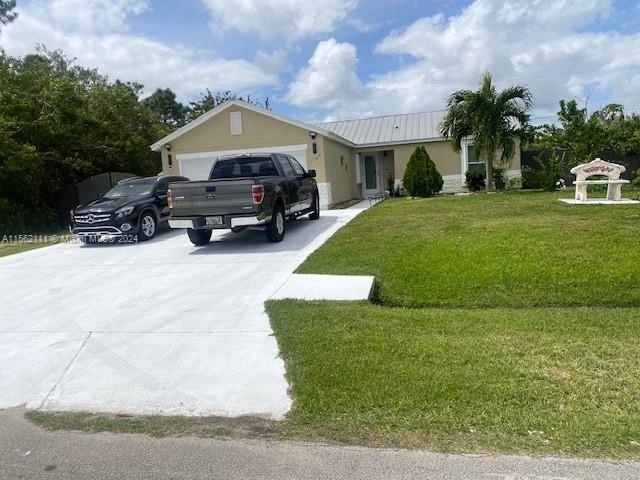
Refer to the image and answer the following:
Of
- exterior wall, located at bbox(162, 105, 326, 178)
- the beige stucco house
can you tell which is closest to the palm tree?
the beige stucco house

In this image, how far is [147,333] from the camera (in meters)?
5.78

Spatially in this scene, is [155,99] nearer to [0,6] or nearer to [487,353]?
[0,6]

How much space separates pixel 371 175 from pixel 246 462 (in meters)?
22.0

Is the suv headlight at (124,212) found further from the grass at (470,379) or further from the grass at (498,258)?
the grass at (470,379)

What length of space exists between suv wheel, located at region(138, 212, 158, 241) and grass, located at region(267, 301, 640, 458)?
7738 millimetres

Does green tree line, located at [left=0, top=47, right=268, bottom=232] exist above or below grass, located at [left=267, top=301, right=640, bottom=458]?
above

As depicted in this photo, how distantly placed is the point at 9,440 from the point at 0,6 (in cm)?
1890

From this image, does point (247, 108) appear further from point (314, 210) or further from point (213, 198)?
point (213, 198)

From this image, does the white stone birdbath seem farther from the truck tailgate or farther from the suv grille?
the suv grille

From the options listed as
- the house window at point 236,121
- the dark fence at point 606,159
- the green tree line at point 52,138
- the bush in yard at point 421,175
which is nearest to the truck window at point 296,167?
the house window at point 236,121

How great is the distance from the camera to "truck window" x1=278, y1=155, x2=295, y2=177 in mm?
12031

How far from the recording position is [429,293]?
22.1ft

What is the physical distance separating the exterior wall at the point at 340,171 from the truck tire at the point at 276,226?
274 inches

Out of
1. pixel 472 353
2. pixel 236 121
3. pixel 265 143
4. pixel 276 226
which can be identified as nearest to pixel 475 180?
pixel 265 143
